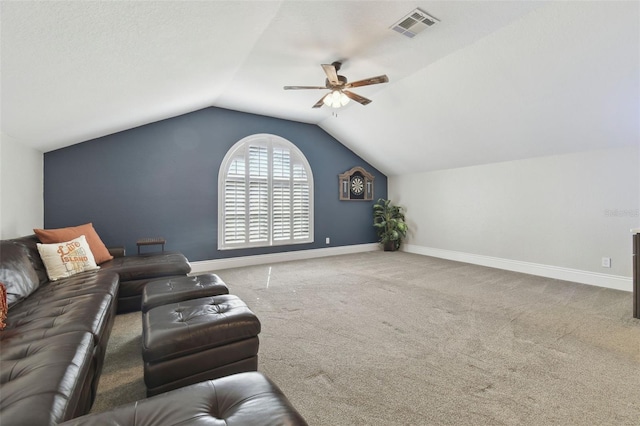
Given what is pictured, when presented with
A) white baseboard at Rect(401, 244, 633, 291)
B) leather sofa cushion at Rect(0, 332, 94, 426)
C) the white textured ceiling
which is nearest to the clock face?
white baseboard at Rect(401, 244, 633, 291)

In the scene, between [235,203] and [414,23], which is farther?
[235,203]

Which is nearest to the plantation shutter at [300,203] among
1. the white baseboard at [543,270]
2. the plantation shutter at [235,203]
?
the plantation shutter at [235,203]

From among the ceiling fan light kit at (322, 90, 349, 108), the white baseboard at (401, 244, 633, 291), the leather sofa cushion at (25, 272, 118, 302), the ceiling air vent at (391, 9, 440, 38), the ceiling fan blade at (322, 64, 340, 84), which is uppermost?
the ceiling air vent at (391, 9, 440, 38)

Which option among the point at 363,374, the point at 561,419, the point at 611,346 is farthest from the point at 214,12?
the point at 611,346

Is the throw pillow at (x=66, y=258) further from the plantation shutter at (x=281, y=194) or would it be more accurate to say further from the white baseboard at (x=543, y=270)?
the white baseboard at (x=543, y=270)

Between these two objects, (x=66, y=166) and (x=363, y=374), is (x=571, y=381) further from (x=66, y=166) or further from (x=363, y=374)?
(x=66, y=166)

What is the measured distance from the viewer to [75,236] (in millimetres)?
3064

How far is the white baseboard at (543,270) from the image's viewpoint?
381 centimetres

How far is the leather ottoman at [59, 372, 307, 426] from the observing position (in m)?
0.90

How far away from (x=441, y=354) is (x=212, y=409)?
1.78 m

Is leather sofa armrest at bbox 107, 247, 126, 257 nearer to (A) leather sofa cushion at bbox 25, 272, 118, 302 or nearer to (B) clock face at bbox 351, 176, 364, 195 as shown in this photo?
(A) leather sofa cushion at bbox 25, 272, 118, 302

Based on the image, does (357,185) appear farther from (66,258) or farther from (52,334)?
(52,334)

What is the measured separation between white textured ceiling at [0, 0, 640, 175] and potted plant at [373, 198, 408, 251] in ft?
8.08

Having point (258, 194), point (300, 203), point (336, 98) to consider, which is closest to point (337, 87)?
point (336, 98)
